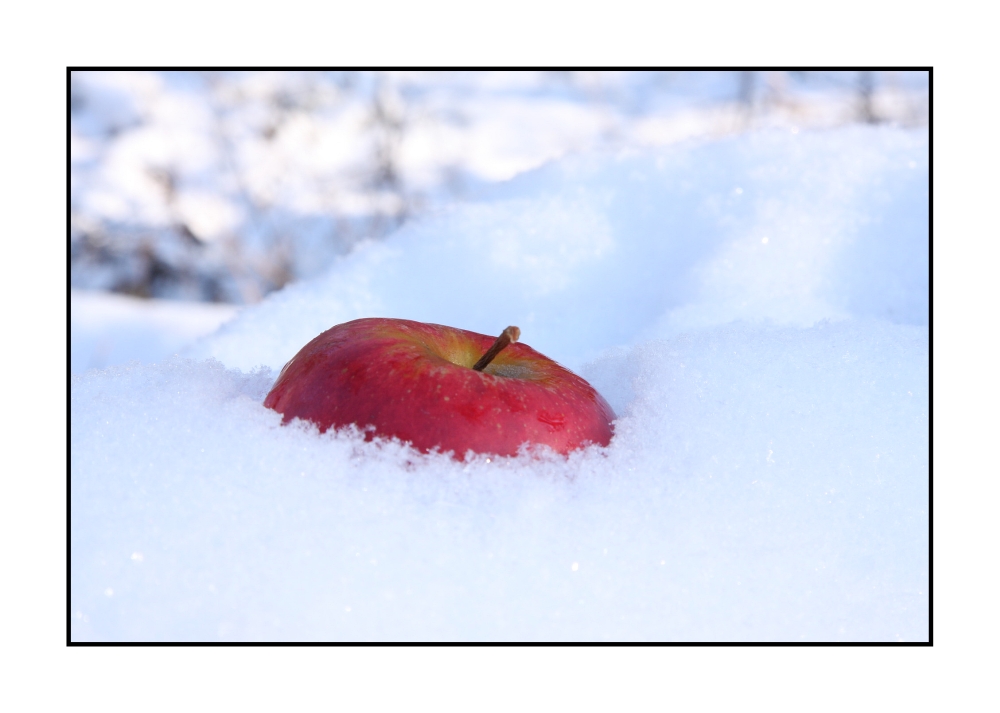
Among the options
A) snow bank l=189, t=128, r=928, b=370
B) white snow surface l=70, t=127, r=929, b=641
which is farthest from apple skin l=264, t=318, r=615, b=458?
snow bank l=189, t=128, r=928, b=370

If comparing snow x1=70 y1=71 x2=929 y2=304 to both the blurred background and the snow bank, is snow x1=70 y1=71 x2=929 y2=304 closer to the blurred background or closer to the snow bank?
the blurred background

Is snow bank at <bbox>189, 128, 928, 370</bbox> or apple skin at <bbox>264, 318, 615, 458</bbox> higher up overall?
snow bank at <bbox>189, 128, 928, 370</bbox>

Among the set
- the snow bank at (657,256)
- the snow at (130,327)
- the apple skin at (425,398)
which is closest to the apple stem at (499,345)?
the apple skin at (425,398)

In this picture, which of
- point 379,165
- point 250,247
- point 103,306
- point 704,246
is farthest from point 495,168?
point 704,246

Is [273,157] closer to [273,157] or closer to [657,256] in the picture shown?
[273,157]

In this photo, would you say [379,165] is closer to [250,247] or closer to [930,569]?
[250,247]
